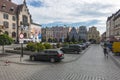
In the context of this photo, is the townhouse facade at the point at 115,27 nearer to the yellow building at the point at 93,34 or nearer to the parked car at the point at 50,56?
the parked car at the point at 50,56

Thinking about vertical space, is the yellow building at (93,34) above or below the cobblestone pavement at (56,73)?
above

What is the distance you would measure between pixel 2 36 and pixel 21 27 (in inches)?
1898

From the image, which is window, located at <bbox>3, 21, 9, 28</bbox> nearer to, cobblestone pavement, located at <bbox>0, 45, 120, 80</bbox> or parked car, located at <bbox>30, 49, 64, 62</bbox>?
parked car, located at <bbox>30, 49, 64, 62</bbox>

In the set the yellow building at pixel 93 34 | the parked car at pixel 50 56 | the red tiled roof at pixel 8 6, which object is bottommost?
the parked car at pixel 50 56

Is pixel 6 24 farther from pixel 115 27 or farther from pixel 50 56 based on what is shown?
pixel 50 56

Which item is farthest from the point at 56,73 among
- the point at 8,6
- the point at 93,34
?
the point at 93,34

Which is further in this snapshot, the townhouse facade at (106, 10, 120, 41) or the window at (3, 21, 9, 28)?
the window at (3, 21, 9, 28)

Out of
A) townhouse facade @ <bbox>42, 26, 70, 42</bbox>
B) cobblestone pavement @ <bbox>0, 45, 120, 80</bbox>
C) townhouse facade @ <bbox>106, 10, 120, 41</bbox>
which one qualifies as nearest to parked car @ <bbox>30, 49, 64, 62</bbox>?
cobblestone pavement @ <bbox>0, 45, 120, 80</bbox>

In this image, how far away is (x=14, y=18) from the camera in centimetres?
7162

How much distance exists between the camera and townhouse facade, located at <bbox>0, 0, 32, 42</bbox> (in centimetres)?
6587

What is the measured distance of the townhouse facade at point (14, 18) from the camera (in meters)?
65.9

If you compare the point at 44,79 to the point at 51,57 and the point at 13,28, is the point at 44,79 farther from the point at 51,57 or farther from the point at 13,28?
the point at 13,28

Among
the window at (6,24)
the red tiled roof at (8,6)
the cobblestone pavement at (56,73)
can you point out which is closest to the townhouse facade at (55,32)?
the red tiled roof at (8,6)

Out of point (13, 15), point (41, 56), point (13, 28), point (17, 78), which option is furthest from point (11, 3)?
point (17, 78)
